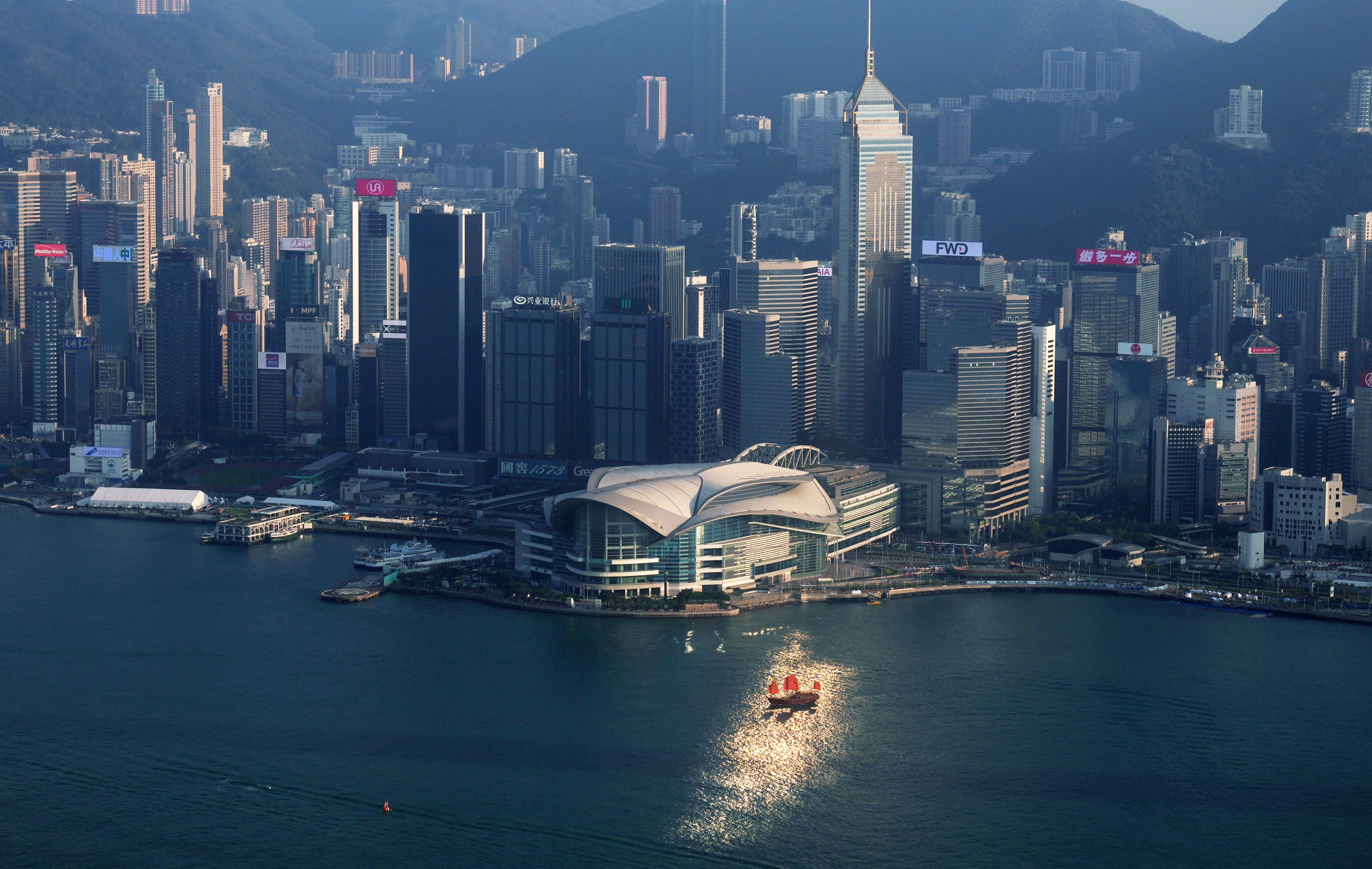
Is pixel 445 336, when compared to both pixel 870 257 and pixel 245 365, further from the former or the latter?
pixel 870 257

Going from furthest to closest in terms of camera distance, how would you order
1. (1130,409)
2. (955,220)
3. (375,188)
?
Result: (955,220), (375,188), (1130,409)

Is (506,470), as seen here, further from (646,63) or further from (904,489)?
(646,63)

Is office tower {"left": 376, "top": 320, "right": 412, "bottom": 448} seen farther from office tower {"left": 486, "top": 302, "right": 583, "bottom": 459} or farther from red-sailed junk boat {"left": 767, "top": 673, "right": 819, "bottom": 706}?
red-sailed junk boat {"left": 767, "top": 673, "right": 819, "bottom": 706}

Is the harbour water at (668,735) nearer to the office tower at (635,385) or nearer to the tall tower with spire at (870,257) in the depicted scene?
the office tower at (635,385)

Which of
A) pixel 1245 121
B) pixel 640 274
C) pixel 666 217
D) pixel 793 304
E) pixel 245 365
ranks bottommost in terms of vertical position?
pixel 245 365

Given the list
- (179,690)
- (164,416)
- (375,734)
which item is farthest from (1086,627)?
(164,416)

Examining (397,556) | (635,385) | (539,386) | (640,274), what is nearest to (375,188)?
(640,274)

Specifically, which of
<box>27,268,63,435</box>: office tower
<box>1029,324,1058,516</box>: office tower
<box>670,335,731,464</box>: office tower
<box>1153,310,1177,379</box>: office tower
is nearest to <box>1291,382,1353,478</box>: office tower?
<box>1029,324,1058,516</box>: office tower
